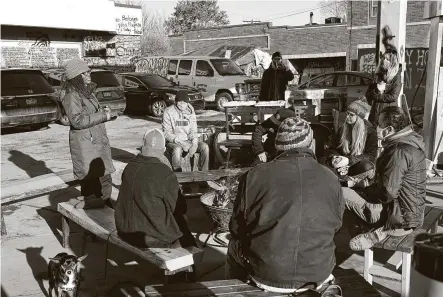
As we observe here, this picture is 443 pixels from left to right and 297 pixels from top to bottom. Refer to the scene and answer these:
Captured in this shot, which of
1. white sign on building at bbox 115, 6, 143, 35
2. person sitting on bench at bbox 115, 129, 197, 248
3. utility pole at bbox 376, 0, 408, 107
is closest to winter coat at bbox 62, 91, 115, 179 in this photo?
person sitting on bench at bbox 115, 129, 197, 248

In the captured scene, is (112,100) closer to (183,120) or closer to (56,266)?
(183,120)

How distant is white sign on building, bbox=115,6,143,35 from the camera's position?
1072 inches

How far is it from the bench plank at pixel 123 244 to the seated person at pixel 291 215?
1.01 metres

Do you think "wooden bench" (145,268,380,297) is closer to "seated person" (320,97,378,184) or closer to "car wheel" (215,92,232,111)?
"seated person" (320,97,378,184)

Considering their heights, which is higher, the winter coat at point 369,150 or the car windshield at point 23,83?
the car windshield at point 23,83

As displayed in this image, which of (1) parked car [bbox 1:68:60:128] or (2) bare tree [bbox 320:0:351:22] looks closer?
(1) parked car [bbox 1:68:60:128]

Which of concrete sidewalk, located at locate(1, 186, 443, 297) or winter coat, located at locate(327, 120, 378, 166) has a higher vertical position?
winter coat, located at locate(327, 120, 378, 166)

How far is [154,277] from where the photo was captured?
16.9ft

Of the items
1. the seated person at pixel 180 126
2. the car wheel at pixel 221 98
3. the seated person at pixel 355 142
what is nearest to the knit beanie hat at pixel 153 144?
the seated person at pixel 355 142

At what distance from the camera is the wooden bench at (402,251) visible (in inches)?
174

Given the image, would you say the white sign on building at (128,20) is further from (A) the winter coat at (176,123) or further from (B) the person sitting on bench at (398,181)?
(B) the person sitting on bench at (398,181)

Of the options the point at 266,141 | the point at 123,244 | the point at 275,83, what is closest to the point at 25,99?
the point at 275,83

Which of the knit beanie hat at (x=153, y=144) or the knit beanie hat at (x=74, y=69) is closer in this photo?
the knit beanie hat at (x=153, y=144)

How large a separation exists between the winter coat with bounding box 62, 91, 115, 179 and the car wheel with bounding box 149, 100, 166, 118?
11498 mm
